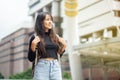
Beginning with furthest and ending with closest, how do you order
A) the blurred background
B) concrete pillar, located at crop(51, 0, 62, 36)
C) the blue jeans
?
concrete pillar, located at crop(51, 0, 62, 36) → the blurred background → the blue jeans

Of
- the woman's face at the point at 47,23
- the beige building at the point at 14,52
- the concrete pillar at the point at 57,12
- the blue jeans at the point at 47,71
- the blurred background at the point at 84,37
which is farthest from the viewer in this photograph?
the beige building at the point at 14,52

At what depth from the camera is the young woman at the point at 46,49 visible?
318 cm

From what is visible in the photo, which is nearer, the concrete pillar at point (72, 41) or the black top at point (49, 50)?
the black top at point (49, 50)

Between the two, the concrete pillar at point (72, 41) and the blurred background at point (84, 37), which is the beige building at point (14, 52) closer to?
the blurred background at point (84, 37)

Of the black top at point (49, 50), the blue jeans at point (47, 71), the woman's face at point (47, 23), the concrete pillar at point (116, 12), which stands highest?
the concrete pillar at point (116, 12)

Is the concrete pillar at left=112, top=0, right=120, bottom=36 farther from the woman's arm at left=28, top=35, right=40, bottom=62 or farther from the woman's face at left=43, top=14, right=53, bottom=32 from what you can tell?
the woman's arm at left=28, top=35, right=40, bottom=62

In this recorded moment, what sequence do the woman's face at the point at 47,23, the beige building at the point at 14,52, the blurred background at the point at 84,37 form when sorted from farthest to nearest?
1. the beige building at the point at 14,52
2. the blurred background at the point at 84,37
3. the woman's face at the point at 47,23

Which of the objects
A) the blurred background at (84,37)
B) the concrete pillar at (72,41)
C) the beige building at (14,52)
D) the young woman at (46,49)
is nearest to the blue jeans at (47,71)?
the young woman at (46,49)

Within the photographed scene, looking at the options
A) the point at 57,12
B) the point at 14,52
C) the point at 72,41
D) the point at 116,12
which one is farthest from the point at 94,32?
the point at 14,52

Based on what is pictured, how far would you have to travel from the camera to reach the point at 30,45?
322 centimetres

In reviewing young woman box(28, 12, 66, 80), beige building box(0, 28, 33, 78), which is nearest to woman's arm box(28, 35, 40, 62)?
young woman box(28, 12, 66, 80)

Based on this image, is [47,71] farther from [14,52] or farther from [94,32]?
[14,52]

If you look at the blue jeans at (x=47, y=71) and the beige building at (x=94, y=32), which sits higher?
the beige building at (x=94, y=32)

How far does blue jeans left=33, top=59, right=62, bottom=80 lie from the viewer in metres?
3.16
